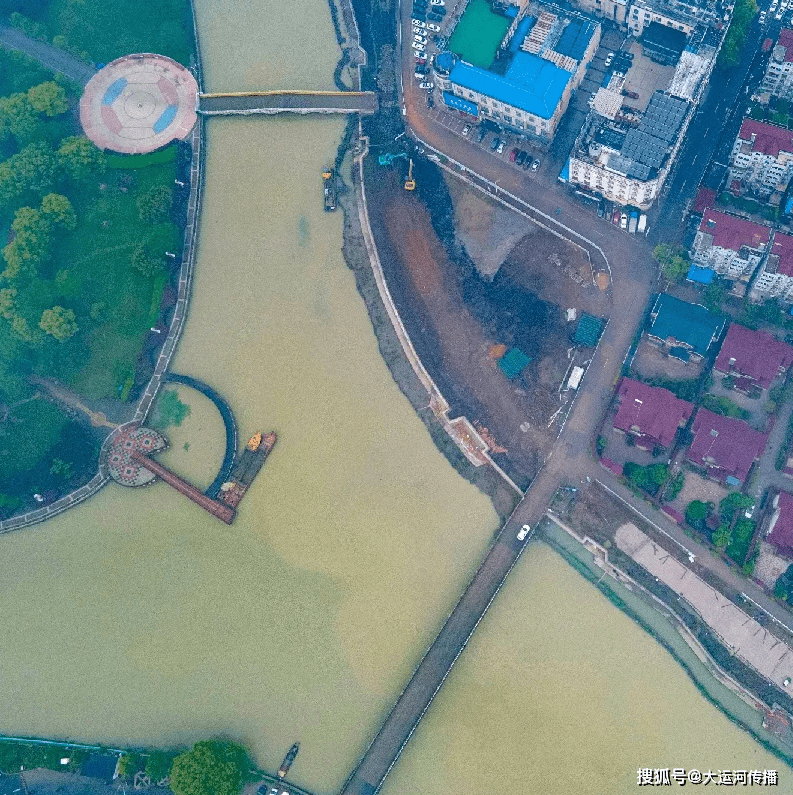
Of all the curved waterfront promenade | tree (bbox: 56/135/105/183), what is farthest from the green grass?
the curved waterfront promenade

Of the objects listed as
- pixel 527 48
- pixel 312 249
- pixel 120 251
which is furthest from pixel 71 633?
pixel 527 48

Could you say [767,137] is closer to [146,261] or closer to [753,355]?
[753,355]

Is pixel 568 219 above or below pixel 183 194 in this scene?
above

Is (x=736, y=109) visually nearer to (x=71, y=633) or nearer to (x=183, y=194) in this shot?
(x=183, y=194)

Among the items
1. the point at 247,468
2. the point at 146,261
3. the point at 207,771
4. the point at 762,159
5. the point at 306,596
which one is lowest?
the point at 207,771

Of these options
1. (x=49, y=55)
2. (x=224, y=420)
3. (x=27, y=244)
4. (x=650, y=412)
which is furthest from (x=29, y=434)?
(x=650, y=412)

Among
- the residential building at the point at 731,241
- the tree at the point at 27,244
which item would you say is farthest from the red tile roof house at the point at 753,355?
the tree at the point at 27,244
